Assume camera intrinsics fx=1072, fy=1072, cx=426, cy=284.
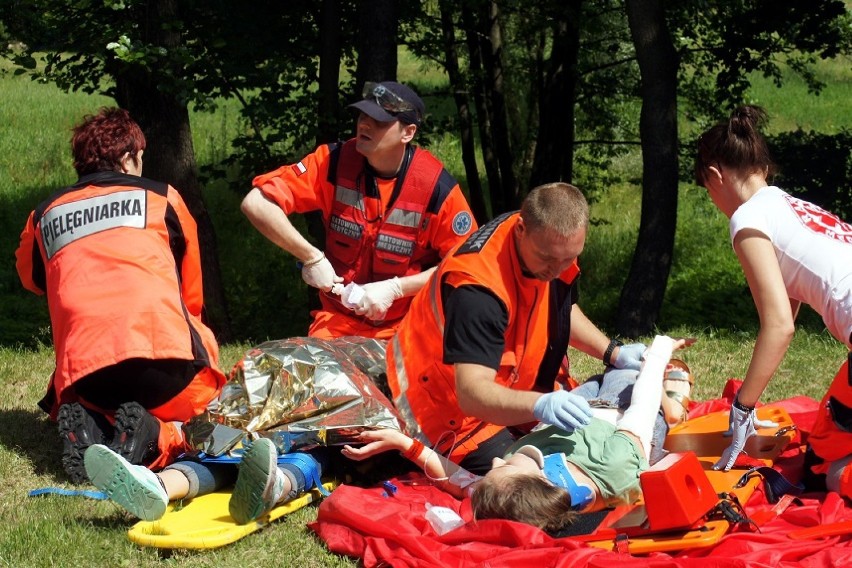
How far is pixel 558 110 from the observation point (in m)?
12.2

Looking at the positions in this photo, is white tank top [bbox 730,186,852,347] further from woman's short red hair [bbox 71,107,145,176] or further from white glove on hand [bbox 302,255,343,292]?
woman's short red hair [bbox 71,107,145,176]

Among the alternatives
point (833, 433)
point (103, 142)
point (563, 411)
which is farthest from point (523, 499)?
point (103, 142)

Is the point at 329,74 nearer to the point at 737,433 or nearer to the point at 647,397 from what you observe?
the point at 647,397

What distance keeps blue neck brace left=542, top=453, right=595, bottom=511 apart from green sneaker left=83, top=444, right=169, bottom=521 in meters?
1.44

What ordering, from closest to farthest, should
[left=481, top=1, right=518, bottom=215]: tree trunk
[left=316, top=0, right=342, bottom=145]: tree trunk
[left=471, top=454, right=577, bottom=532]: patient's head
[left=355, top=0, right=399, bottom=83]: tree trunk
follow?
1. [left=471, top=454, right=577, bottom=532]: patient's head
2. [left=355, top=0, right=399, bottom=83]: tree trunk
3. [left=316, top=0, right=342, bottom=145]: tree trunk
4. [left=481, top=1, right=518, bottom=215]: tree trunk

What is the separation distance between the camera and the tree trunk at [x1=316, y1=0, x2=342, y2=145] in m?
9.83

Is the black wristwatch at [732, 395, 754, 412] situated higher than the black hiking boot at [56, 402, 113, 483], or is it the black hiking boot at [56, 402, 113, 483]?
the black wristwatch at [732, 395, 754, 412]

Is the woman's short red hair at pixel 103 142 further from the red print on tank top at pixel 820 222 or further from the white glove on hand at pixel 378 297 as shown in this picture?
the red print on tank top at pixel 820 222

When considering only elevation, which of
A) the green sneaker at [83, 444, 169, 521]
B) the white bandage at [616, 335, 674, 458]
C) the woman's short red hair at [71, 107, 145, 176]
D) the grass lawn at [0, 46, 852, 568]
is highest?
the woman's short red hair at [71, 107, 145, 176]

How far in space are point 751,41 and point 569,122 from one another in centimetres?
240

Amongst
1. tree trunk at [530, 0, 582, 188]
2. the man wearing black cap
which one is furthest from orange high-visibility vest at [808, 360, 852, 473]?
tree trunk at [530, 0, 582, 188]

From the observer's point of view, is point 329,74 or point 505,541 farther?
point 329,74

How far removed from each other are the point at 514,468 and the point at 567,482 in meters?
0.21

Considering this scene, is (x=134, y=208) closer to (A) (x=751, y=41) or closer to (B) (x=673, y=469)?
(B) (x=673, y=469)
